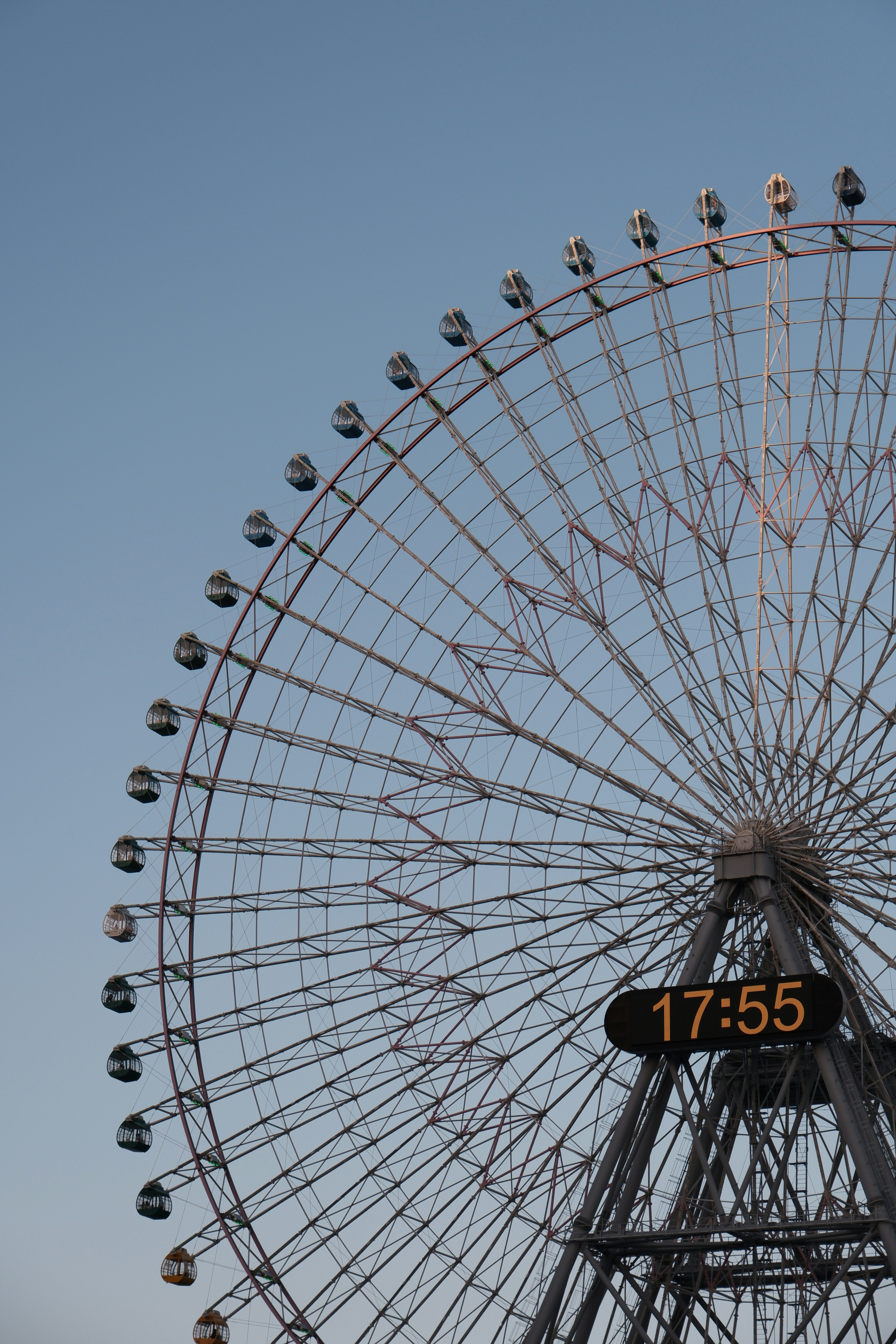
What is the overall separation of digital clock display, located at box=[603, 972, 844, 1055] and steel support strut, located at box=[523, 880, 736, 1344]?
653 mm

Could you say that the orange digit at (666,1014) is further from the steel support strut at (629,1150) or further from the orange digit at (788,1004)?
the orange digit at (788,1004)

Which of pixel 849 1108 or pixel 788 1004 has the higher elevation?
pixel 788 1004

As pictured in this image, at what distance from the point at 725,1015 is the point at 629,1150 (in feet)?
11.4

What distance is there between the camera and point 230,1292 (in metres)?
37.4

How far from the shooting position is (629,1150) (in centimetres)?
3516

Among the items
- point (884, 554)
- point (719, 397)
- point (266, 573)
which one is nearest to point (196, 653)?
point (266, 573)

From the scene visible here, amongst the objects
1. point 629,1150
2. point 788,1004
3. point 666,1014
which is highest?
point 788,1004

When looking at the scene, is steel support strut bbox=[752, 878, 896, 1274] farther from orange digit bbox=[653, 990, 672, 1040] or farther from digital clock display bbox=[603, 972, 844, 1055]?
orange digit bbox=[653, 990, 672, 1040]

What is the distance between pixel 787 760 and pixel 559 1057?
753 cm

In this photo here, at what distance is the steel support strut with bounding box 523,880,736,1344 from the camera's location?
111 feet

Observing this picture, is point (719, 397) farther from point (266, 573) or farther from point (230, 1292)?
point (230, 1292)

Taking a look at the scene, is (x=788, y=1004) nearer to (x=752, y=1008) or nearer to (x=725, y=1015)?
(x=752, y=1008)

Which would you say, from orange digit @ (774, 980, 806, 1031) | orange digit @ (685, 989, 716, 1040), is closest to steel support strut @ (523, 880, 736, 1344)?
orange digit @ (685, 989, 716, 1040)

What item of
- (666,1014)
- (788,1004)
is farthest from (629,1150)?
(788,1004)
